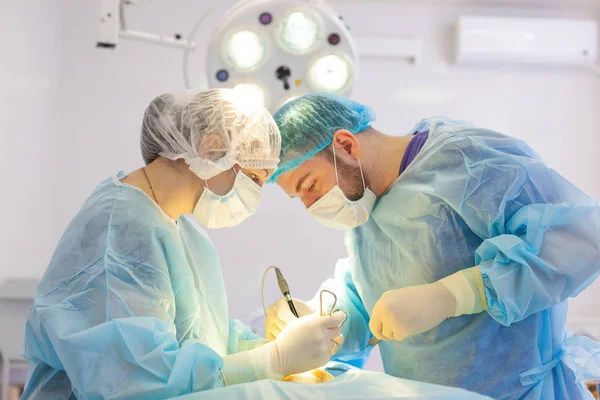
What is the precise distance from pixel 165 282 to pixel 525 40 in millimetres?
2564

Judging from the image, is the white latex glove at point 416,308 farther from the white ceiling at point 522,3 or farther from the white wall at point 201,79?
the white ceiling at point 522,3

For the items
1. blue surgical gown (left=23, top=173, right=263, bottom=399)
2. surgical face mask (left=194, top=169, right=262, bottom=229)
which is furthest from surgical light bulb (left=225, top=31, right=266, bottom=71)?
blue surgical gown (left=23, top=173, right=263, bottom=399)

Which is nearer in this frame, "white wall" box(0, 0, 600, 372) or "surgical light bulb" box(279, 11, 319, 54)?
"surgical light bulb" box(279, 11, 319, 54)

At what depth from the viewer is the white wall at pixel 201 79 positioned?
310cm

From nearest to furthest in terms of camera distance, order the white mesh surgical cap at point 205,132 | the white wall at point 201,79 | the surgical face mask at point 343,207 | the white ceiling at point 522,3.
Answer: the white mesh surgical cap at point 205,132 → the surgical face mask at point 343,207 → the white wall at point 201,79 → the white ceiling at point 522,3

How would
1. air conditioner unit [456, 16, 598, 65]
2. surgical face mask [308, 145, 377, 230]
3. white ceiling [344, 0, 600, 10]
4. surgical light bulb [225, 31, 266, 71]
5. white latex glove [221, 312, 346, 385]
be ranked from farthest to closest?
white ceiling [344, 0, 600, 10] → air conditioner unit [456, 16, 598, 65] → surgical light bulb [225, 31, 266, 71] → surgical face mask [308, 145, 377, 230] → white latex glove [221, 312, 346, 385]

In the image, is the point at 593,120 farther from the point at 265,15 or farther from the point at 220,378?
the point at 220,378

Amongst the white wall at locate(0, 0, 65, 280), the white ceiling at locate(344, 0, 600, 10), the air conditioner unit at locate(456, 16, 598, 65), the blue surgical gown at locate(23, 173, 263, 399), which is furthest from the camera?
the white ceiling at locate(344, 0, 600, 10)

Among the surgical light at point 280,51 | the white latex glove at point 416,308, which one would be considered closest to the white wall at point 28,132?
the surgical light at point 280,51

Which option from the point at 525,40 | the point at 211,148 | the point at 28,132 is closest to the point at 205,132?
the point at 211,148

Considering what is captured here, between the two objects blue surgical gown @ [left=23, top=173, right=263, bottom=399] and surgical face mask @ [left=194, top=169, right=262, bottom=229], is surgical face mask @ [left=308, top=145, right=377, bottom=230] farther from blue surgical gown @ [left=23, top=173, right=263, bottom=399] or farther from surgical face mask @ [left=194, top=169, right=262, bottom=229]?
blue surgical gown @ [left=23, top=173, right=263, bottom=399]

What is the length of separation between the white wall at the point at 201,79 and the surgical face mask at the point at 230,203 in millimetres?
1358

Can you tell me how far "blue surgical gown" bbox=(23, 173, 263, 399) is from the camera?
1359mm

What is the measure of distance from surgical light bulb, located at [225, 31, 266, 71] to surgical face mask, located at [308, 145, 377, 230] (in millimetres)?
528
